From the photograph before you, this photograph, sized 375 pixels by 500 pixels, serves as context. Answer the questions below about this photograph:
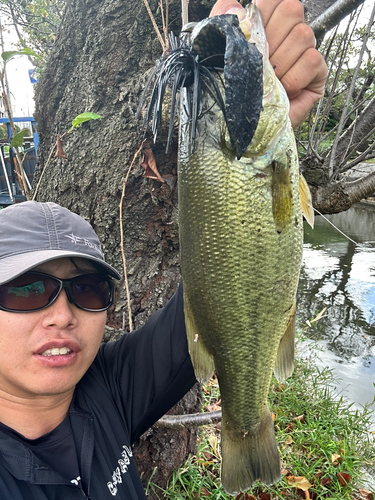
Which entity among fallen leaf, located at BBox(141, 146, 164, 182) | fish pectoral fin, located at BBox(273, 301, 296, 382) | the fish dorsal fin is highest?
fallen leaf, located at BBox(141, 146, 164, 182)

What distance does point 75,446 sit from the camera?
148 cm

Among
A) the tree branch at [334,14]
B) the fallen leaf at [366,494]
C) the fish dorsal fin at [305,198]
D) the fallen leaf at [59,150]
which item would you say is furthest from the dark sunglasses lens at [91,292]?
the fallen leaf at [366,494]

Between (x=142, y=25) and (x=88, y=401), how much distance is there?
229 cm

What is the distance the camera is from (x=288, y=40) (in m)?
1.27

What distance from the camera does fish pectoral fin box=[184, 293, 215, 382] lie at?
1.42 meters

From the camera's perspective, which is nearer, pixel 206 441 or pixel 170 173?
pixel 170 173

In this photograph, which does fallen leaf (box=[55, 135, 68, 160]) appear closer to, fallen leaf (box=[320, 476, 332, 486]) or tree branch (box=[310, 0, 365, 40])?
tree branch (box=[310, 0, 365, 40])

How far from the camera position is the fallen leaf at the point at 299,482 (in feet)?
9.50

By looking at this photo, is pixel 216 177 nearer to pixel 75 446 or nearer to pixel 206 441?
pixel 75 446

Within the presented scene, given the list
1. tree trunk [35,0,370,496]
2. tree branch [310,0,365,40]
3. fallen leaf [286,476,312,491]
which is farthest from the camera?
fallen leaf [286,476,312,491]

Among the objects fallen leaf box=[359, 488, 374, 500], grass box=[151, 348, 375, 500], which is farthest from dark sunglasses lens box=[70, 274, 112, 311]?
fallen leaf box=[359, 488, 374, 500]

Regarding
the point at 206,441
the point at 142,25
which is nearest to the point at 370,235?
the point at 206,441

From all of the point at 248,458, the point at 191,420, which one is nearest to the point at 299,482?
the point at 191,420

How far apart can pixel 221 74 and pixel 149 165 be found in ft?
3.54
